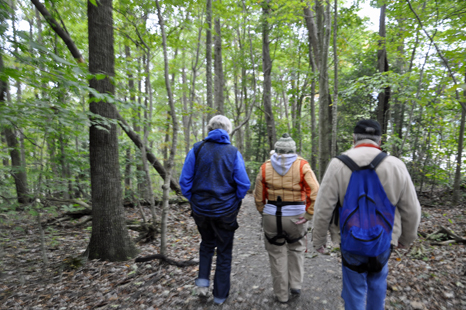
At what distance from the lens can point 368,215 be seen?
1.98 metres

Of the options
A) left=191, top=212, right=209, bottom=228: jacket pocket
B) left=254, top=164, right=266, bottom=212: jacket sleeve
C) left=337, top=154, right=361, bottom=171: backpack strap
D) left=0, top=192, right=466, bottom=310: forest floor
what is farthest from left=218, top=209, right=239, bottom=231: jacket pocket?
left=337, top=154, right=361, bottom=171: backpack strap

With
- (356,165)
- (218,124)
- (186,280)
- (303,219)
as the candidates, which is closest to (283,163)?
(303,219)

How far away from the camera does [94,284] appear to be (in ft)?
12.1

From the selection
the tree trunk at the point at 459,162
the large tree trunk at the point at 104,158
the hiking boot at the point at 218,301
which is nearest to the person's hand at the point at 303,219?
the hiking boot at the point at 218,301

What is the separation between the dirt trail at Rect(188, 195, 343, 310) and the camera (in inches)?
122

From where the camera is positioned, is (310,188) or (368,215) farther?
(310,188)

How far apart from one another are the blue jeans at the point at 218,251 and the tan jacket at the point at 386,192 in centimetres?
117

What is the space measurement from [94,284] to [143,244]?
→ 2.08 m

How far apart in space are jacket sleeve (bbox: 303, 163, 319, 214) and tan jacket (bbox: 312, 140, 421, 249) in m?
0.68

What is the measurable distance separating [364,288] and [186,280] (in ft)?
8.74

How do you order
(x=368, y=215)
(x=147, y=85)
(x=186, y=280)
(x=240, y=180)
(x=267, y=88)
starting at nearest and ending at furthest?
(x=368, y=215), (x=240, y=180), (x=186, y=280), (x=147, y=85), (x=267, y=88)

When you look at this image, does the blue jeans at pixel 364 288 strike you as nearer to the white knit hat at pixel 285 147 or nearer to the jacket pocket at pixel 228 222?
the jacket pocket at pixel 228 222

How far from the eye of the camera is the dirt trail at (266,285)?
122 inches

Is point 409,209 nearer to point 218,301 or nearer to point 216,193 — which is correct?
point 216,193
